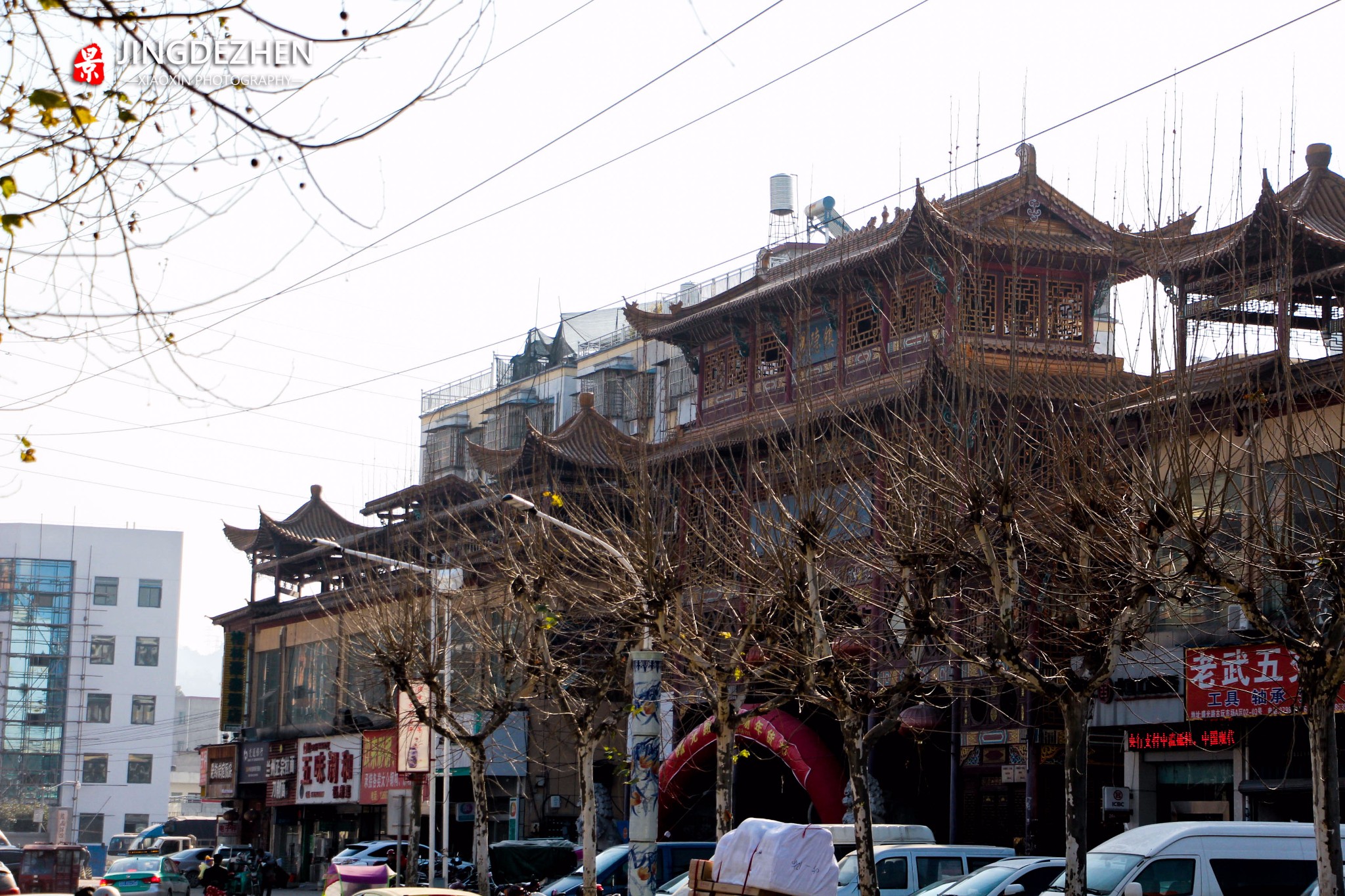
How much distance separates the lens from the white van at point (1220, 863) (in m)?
15.3

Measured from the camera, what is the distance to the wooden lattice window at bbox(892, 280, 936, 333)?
27.4m

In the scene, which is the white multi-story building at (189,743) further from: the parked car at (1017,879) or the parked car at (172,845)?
the parked car at (1017,879)

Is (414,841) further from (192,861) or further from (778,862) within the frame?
(192,861)

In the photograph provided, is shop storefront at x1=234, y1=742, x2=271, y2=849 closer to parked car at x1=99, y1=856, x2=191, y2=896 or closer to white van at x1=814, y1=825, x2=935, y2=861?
parked car at x1=99, y1=856, x2=191, y2=896

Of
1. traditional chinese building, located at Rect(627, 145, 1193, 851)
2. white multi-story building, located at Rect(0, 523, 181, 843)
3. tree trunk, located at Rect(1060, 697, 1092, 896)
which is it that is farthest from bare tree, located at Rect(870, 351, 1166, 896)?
white multi-story building, located at Rect(0, 523, 181, 843)

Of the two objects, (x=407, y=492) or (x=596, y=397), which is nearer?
(x=407, y=492)

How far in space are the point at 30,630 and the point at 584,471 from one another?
1827 inches

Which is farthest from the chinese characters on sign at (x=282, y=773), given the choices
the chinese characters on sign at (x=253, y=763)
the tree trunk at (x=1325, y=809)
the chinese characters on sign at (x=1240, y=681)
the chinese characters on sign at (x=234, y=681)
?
the tree trunk at (x=1325, y=809)

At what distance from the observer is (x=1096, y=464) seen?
1443 centimetres

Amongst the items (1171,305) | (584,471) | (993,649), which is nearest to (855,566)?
(993,649)

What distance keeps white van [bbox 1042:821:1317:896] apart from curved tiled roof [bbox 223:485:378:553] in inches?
1344

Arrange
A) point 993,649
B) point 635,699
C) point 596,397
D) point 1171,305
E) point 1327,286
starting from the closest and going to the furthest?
point 1171,305
point 993,649
point 635,699
point 1327,286
point 596,397

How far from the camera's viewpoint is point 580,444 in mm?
35438

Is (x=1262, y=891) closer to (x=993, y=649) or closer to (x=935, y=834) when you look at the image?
(x=993, y=649)
